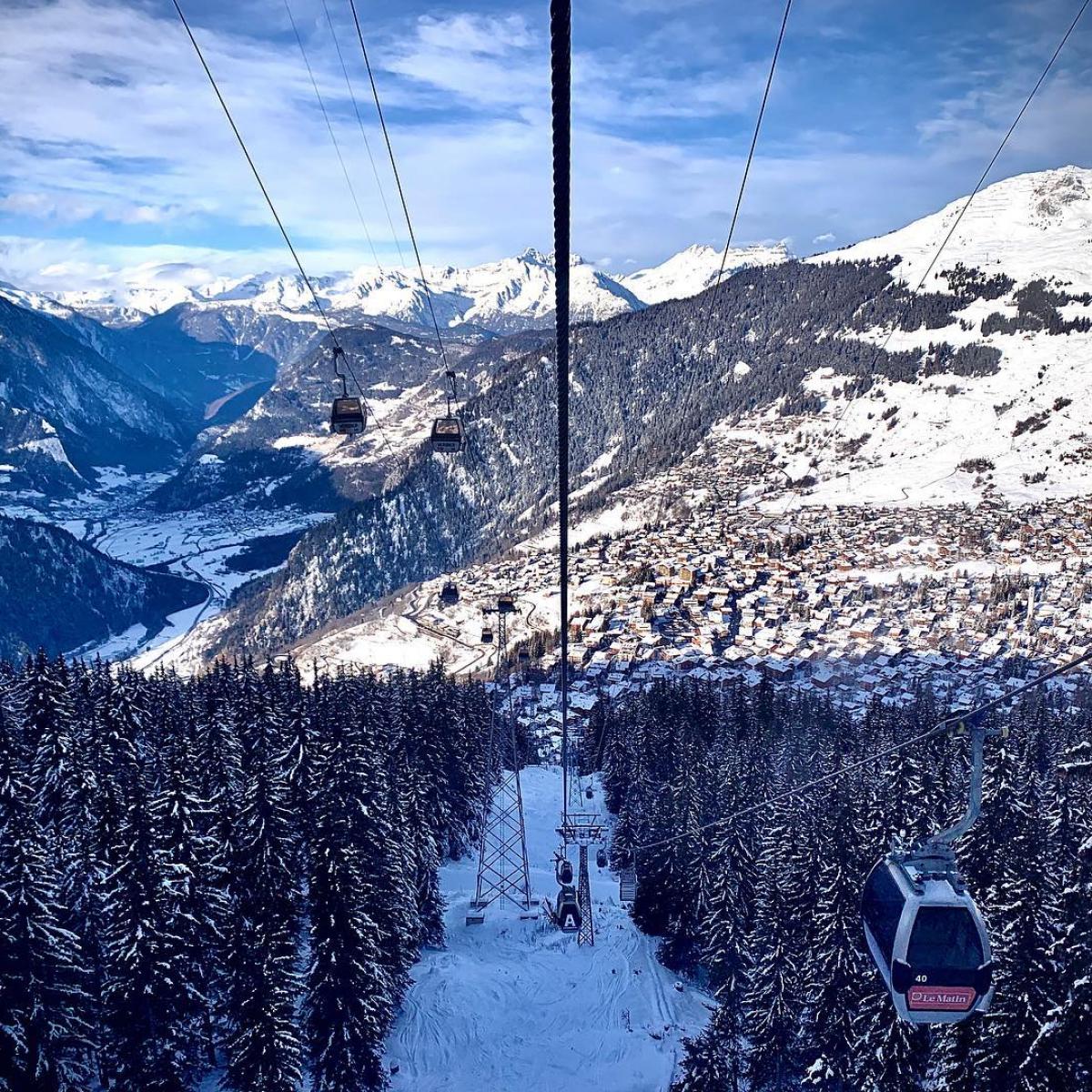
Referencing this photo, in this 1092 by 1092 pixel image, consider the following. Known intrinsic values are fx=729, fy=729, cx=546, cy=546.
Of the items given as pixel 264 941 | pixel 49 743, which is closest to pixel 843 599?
pixel 264 941

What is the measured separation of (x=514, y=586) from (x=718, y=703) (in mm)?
67636

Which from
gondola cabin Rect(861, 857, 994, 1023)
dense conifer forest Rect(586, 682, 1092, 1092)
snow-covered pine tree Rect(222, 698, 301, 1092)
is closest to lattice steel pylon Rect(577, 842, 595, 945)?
dense conifer forest Rect(586, 682, 1092, 1092)

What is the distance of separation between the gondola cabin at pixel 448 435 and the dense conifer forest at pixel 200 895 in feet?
38.1

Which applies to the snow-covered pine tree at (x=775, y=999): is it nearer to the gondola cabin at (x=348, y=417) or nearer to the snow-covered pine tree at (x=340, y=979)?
the snow-covered pine tree at (x=340, y=979)

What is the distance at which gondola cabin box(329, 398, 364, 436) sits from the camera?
76.0 ft

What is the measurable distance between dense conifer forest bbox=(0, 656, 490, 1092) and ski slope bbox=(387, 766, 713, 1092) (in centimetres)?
189

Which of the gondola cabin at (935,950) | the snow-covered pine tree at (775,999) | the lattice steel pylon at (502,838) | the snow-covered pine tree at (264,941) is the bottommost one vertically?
the lattice steel pylon at (502,838)

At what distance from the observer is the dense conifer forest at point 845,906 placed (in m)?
18.0

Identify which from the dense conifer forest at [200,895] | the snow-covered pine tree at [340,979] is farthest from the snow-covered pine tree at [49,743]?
the snow-covered pine tree at [340,979]

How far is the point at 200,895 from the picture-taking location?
79.4 feet

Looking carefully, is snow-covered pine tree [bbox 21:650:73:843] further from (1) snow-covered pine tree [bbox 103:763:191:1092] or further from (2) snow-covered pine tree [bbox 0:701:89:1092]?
(2) snow-covered pine tree [bbox 0:701:89:1092]

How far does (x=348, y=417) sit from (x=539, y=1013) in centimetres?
2509

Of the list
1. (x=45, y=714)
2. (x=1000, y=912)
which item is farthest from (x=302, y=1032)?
(x=1000, y=912)

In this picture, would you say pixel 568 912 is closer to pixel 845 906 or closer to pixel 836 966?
pixel 836 966
